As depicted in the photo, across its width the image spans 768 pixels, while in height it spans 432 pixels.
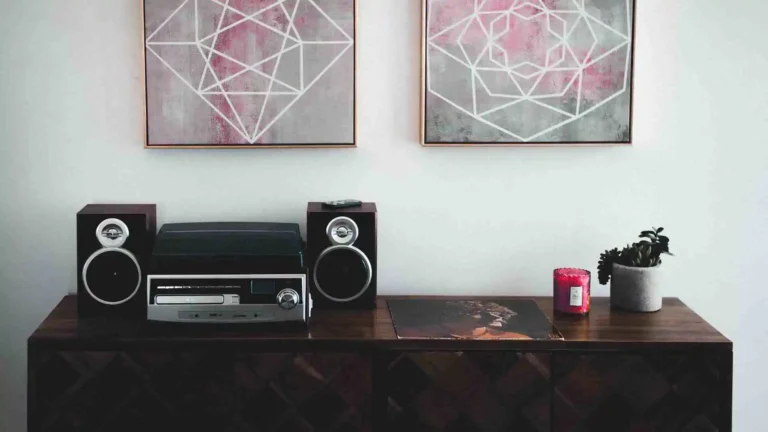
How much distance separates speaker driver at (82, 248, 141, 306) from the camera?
2166 mm

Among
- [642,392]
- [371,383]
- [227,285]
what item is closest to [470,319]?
[371,383]

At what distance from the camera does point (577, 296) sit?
7.19 feet

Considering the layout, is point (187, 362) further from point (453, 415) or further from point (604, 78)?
point (604, 78)

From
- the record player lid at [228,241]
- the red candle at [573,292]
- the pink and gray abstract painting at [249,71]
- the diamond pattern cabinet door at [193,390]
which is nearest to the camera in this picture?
the diamond pattern cabinet door at [193,390]

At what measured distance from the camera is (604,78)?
236 cm

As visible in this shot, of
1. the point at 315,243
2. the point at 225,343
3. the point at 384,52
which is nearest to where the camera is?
the point at 225,343

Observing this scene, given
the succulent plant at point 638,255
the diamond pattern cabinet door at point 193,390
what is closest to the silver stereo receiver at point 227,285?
the diamond pattern cabinet door at point 193,390

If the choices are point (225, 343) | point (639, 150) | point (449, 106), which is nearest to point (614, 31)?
point (639, 150)

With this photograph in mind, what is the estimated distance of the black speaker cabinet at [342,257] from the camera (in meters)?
2.21

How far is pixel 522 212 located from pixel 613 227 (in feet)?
0.89

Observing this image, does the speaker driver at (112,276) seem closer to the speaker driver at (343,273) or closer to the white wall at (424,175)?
the white wall at (424,175)

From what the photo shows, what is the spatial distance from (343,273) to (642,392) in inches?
31.6

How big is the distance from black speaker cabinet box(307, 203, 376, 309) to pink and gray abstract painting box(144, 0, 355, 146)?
275mm

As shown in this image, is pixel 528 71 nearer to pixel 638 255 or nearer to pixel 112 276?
pixel 638 255
